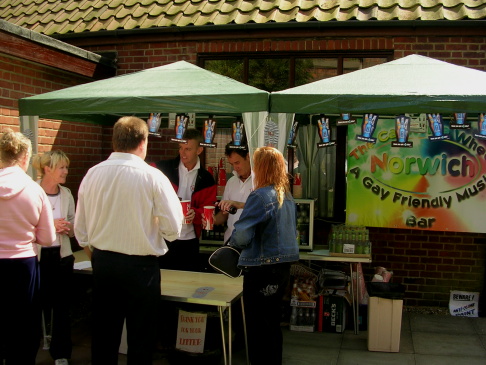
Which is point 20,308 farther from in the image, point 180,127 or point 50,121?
point 50,121

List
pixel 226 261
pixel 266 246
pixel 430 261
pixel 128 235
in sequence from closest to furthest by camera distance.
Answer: pixel 128 235 < pixel 266 246 < pixel 226 261 < pixel 430 261

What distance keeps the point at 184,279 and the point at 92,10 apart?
4.47 meters

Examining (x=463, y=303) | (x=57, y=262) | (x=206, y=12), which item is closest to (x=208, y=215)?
(x=57, y=262)

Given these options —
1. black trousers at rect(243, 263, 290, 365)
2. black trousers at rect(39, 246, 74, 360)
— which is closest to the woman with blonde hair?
black trousers at rect(39, 246, 74, 360)

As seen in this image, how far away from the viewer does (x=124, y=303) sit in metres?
3.48

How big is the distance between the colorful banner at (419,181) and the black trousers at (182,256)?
1934 millimetres

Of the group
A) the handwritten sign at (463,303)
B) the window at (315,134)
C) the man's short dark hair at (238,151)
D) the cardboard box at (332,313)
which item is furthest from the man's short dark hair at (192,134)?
the handwritten sign at (463,303)

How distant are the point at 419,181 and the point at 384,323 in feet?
5.83

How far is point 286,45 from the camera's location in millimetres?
6441

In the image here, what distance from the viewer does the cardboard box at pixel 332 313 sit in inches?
217

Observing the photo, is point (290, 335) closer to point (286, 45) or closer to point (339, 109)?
point (339, 109)

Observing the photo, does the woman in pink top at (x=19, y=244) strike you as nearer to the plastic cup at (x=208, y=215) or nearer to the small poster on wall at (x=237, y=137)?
the plastic cup at (x=208, y=215)

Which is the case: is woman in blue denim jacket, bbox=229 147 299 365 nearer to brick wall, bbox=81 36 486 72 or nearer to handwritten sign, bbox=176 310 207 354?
handwritten sign, bbox=176 310 207 354

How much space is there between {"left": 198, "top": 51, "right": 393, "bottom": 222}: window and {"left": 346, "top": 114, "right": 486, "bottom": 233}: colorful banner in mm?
489
